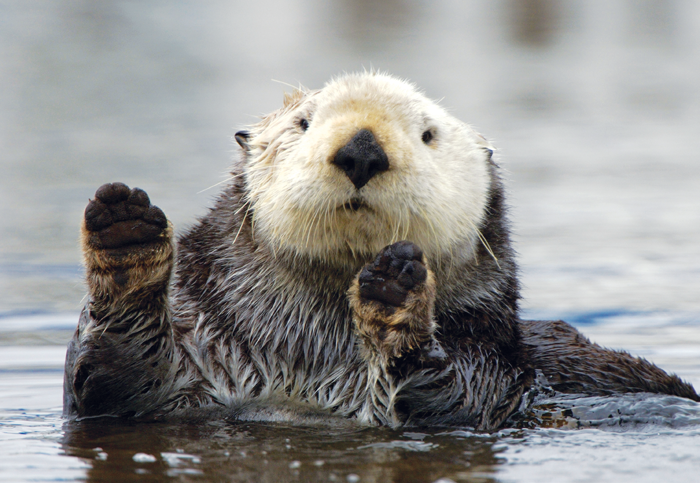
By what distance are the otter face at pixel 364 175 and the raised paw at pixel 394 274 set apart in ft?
0.43

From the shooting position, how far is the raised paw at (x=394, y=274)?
3217 millimetres

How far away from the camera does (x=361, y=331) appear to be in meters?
3.45

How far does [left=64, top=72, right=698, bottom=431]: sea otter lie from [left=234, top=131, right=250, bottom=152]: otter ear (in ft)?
0.04

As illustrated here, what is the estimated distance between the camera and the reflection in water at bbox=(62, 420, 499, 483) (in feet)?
8.89

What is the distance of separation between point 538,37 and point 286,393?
63.5 ft

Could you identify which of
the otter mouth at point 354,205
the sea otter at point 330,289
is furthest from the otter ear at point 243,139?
the otter mouth at point 354,205

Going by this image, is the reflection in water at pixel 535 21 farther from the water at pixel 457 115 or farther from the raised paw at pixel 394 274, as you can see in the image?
the raised paw at pixel 394 274

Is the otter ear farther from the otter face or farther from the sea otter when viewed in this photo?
the otter face

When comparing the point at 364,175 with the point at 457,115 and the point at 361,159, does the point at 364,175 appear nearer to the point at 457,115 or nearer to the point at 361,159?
the point at 361,159

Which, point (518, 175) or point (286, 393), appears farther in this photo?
point (518, 175)

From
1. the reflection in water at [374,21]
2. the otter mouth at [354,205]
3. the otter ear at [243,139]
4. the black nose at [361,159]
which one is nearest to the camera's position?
the black nose at [361,159]

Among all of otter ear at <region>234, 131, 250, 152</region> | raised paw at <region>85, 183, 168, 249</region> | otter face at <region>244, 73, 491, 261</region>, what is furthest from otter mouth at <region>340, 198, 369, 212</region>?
otter ear at <region>234, 131, 250, 152</region>

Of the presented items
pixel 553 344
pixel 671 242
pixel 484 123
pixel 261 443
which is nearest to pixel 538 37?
pixel 484 123

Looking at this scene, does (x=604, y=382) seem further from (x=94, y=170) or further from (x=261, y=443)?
(x=94, y=170)
